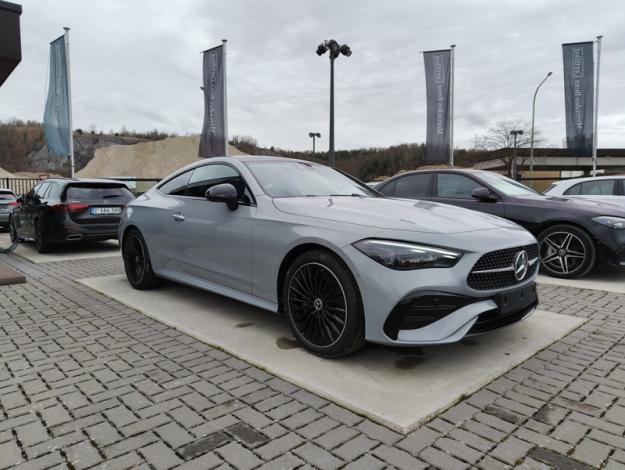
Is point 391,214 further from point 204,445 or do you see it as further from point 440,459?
point 204,445

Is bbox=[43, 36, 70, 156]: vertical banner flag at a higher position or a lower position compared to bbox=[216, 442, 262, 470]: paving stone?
higher

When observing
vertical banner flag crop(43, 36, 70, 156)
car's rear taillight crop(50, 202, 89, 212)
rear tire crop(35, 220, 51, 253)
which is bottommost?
rear tire crop(35, 220, 51, 253)

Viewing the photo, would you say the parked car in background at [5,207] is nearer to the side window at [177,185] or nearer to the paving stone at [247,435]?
the side window at [177,185]

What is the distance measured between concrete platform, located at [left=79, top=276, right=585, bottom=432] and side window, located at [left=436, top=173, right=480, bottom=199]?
2909 mm

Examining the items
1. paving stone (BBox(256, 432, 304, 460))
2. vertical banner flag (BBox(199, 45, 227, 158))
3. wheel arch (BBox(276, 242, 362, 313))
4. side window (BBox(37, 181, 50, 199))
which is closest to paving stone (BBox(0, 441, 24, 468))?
paving stone (BBox(256, 432, 304, 460))

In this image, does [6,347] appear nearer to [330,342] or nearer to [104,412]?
[104,412]

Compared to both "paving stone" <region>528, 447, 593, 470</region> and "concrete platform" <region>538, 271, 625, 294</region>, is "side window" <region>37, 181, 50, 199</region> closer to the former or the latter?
"concrete platform" <region>538, 271, 625, 294</region>

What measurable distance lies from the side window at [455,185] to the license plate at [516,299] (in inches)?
146

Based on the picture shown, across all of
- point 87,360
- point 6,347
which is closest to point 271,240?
point 87,360

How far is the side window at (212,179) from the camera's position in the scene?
4.22 meters

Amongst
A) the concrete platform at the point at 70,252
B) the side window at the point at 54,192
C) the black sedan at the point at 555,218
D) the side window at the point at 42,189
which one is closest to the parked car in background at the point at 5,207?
the concrete platform at the point at 70,252

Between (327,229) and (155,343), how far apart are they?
1.70 meters

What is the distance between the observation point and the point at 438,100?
2134cm

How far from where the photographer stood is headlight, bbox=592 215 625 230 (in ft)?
19.5
